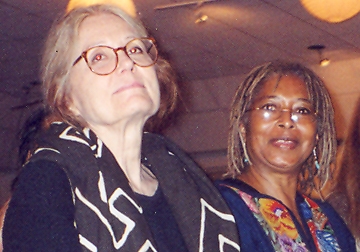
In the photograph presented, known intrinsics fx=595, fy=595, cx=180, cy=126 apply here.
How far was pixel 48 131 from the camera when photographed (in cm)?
136

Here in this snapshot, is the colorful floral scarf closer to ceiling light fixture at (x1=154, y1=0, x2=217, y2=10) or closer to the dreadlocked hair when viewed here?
the dreadlocked hair

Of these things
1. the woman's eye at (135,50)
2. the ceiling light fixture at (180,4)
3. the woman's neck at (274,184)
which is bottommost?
the woman's neck at (274,184)

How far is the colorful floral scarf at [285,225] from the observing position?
1738 millimetres

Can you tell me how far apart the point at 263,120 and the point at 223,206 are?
464 mm

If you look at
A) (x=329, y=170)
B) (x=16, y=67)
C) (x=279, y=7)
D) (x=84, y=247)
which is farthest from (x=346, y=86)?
(x=84, y=247)

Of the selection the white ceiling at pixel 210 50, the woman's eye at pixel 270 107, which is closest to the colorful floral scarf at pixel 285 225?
the woman's eye at pixel 270 107

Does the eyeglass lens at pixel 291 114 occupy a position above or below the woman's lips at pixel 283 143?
above

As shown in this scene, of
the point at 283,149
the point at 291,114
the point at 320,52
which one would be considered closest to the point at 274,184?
the point at 283,149

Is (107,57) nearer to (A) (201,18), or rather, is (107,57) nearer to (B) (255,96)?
(B) (255,96)

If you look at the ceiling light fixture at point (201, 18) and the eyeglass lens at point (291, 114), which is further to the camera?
the ceiling light fixture at point (201, 18)

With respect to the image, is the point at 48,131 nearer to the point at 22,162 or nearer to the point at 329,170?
the point at 22,162

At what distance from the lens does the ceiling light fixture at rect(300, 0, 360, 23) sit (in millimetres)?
5285

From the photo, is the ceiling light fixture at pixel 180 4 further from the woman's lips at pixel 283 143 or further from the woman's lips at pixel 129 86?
the woman's lips at pixel 129 86

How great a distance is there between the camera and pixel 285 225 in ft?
5.88
